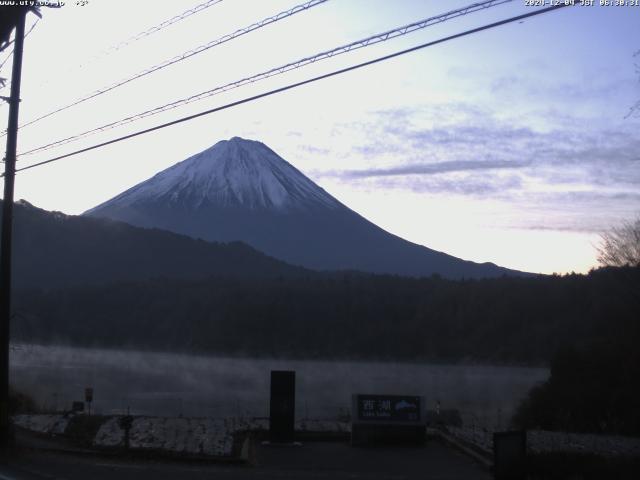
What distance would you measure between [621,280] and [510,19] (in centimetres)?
2677

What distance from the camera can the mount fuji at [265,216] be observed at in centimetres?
12388

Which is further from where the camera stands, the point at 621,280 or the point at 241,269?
the point at 241,269

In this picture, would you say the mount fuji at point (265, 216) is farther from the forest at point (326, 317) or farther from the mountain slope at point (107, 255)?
the forest at point (326, 317)

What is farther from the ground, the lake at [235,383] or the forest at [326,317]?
the forest at [326,317]

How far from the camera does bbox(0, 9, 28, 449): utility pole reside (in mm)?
20031

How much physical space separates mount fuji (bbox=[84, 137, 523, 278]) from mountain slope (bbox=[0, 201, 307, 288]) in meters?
21.7

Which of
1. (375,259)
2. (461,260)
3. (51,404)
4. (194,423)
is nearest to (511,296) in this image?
(51,404)

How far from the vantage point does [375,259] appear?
12512 cm

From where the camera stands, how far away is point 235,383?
152ft

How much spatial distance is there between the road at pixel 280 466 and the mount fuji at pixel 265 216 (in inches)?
3810

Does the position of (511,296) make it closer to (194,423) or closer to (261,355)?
(261,355)

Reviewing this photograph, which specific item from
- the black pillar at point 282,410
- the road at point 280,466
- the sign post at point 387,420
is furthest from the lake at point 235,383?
the road at point 280,466

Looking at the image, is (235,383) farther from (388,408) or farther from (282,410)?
(282,410)

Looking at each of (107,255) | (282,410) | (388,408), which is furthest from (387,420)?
(107,255)
